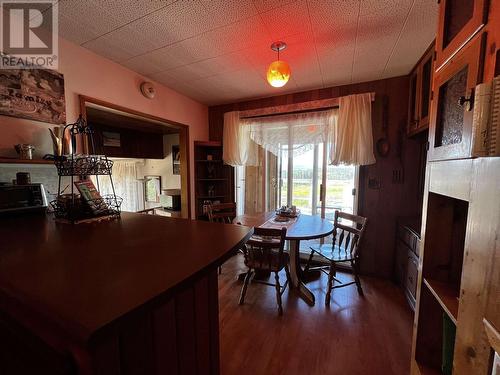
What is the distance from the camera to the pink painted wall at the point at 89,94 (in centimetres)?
148

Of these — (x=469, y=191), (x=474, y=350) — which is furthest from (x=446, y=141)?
(x=474, y=350)

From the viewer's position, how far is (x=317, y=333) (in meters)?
1.74

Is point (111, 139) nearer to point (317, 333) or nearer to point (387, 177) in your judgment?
point (317, 333)

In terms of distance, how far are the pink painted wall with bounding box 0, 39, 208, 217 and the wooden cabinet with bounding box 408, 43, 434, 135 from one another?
2779mm

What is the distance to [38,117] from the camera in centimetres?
157

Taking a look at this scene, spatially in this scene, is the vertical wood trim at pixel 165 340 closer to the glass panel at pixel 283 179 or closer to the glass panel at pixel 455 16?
the glass panel at pixel 455 16

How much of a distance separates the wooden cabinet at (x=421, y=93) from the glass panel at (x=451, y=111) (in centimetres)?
115

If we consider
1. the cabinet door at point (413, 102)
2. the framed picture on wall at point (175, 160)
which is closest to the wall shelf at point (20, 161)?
the cabinet door at point (413, 102)

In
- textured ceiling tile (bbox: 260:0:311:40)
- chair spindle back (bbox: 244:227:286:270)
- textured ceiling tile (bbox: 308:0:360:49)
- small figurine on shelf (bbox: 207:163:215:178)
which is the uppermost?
textured ceiling tile (bbox: 308:0:360:49)

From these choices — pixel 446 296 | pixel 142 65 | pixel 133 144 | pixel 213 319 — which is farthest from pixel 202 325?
pixel 133 144

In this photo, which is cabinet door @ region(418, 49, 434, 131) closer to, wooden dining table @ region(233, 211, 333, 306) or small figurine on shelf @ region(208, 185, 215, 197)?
wooden dining table @ region(233, 211, 333, 306)

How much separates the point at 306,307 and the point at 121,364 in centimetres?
185

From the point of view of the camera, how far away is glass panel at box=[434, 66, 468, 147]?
0.77 metres

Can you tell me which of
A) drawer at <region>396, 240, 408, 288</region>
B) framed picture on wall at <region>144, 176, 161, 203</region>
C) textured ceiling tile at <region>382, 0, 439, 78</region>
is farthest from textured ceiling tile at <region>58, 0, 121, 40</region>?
framed picture on wall at <region>144, 176, 161, 203</region>
